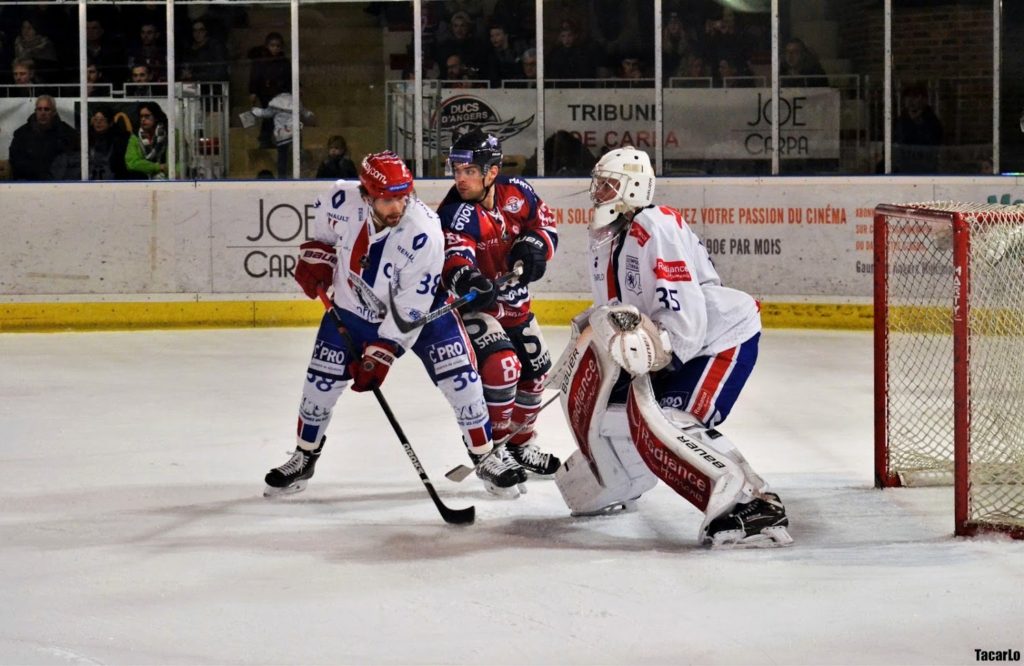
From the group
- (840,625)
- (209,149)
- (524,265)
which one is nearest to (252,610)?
(840,625)

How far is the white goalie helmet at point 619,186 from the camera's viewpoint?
4141mm

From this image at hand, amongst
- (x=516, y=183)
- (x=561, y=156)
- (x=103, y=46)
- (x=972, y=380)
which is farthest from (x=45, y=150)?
(x=972, y=380)

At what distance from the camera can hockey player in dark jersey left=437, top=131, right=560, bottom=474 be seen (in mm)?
4953

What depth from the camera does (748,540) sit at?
3957mm

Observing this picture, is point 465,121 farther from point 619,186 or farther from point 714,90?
point 619,186

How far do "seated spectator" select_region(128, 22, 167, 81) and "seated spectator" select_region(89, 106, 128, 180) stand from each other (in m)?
0.39

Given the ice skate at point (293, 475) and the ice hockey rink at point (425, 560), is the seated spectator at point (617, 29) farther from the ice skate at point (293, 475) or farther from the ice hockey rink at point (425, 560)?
the ice skate at point (293, 475)

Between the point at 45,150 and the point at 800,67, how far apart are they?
4.59 metres

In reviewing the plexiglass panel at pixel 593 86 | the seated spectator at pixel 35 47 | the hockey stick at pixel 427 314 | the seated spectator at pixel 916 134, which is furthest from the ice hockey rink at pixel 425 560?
the seated spectator at pixel 35 47

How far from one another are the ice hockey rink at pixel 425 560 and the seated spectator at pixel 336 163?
10.9 ft

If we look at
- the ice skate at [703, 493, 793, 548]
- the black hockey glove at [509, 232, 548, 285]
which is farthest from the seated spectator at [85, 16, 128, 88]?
the ice skate at [703, 493, 793, 548]

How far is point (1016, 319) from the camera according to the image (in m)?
4.45

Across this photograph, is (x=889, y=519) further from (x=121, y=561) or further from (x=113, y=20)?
(x=113, y=20)

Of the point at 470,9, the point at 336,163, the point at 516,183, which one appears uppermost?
the point at 470,9
